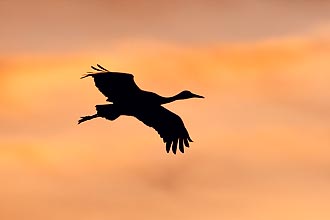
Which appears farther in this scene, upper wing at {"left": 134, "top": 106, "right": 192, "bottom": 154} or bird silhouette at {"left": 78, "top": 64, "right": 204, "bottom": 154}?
upper wing at {"left": 134, "top": 106, "right": 192, "bottom": 154}

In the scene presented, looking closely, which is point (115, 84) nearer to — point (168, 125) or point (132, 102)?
point (132, 102)

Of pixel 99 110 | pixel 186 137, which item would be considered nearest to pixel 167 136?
pixel 186 137

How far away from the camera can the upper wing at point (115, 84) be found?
33.1 meters

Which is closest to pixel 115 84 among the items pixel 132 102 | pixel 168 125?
pixel 132 102

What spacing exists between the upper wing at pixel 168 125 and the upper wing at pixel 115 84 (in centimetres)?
141

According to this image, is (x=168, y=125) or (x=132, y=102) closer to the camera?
(x=132, y=102)

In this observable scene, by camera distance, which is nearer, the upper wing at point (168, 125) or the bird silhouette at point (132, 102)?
the bird silhouette at point (132, 102)

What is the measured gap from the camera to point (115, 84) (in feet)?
110

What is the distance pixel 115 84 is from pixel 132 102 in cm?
91

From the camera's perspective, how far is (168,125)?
34.8 meters

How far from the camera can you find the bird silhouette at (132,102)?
109 feet

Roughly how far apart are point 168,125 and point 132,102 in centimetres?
206

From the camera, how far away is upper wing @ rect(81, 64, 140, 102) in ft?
109

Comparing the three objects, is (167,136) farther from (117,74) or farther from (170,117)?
(117,74)
